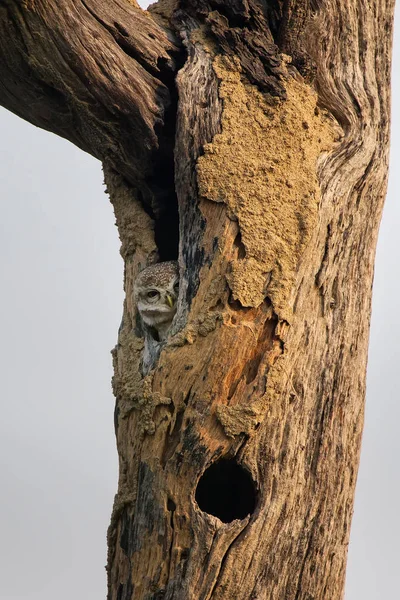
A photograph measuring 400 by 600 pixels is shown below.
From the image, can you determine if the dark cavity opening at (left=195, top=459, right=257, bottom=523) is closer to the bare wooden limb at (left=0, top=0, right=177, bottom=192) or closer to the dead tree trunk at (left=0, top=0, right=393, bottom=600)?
the dead tree trunk at (left=0, top=0, right=393, bottom=600)

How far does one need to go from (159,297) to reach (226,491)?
1.05 meters

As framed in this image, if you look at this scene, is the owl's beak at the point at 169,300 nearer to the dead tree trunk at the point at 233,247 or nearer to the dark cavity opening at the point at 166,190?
the dead tree trunk at the point at 233,247

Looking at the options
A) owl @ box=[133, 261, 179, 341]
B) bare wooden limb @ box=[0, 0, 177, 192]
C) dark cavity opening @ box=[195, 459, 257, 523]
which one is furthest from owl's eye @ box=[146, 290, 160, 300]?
dark cavity opening @ box=[195, 459, 257, 523]

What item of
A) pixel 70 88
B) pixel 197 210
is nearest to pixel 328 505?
pixel 197 210

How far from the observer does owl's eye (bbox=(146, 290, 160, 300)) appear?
16.2 ft

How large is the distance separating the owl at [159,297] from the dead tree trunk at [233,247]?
0.13m

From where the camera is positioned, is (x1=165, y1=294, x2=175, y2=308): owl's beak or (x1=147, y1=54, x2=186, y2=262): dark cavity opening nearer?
(x1=165, y1=294, x2=175, y2=308): owl's beak

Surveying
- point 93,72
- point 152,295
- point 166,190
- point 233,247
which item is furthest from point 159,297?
point 93,72

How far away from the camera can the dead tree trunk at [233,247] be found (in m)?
4.40

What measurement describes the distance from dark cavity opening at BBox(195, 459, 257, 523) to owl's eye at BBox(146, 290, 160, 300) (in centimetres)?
98

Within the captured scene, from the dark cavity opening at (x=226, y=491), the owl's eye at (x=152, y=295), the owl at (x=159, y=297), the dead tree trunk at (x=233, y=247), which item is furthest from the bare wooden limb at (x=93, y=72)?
the dark cavity opening at (x=226, y=491)

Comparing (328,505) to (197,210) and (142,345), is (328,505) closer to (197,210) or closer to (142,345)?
(142,345)

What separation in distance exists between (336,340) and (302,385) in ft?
1.05

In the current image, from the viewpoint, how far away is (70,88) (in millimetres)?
4961
